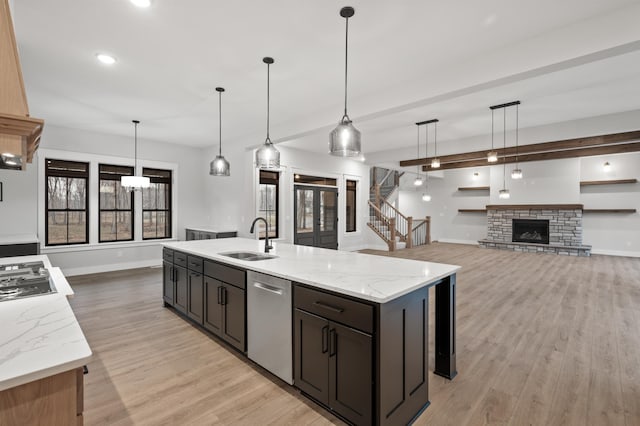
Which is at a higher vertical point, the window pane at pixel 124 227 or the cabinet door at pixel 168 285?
the window pane at pixel 124 227

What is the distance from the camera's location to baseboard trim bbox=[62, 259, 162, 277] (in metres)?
6.02

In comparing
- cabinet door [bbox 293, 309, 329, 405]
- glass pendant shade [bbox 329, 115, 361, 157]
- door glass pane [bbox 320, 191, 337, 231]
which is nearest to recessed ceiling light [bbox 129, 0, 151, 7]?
glass pendant shade [bbox 329, 115, 361, 157]

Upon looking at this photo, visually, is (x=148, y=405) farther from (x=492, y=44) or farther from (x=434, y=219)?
(x=434, y=219)

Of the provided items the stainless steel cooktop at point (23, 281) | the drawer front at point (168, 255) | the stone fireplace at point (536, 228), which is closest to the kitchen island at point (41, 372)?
the stainless steel cooktop at point (23, 281)

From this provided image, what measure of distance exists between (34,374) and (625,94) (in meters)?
6.55

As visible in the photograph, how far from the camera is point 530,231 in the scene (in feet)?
34.0

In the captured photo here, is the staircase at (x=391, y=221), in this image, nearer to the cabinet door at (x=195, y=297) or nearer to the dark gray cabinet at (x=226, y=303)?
the cabinet door at (x=195, y=297)

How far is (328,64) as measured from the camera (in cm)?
334

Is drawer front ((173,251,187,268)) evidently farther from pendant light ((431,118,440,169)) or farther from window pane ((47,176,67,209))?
pendant light ((431,118,440,169))

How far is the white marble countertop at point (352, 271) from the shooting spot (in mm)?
1865

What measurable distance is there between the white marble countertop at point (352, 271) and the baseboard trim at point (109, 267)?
14.1 ft

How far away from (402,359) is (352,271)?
681 mm

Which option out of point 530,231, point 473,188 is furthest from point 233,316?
point 473,188

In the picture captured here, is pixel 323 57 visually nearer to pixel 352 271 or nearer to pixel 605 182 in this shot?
pixel 352 271
